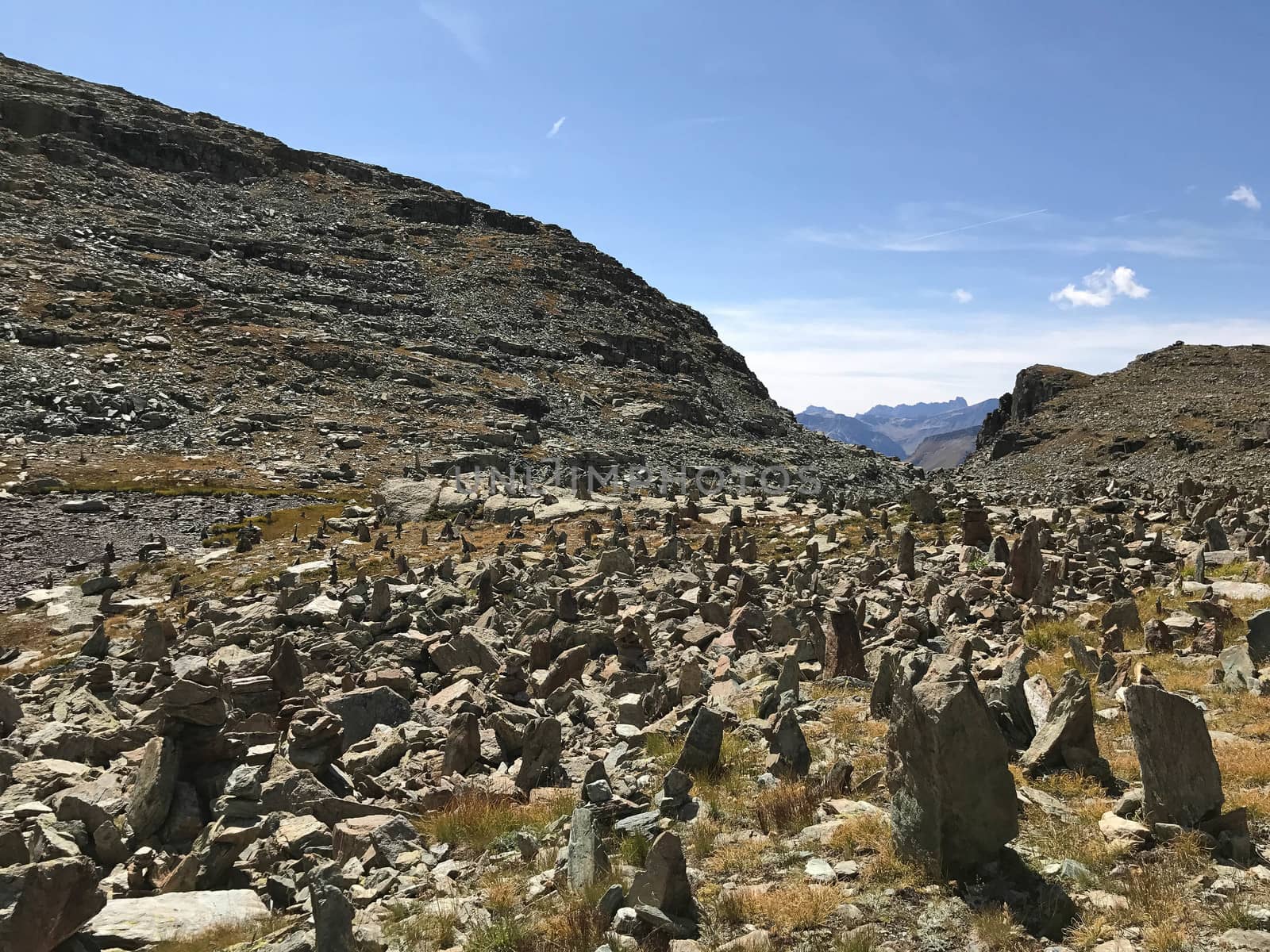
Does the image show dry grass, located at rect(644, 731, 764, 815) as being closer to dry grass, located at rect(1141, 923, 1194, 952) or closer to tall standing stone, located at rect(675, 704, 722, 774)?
tall standing stone, located at rect(675, 704, 722, 774)

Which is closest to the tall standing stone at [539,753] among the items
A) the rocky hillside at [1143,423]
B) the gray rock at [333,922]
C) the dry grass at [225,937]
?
the dry grass at [225,937]

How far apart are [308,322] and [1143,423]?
115 meters

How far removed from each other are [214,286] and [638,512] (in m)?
86.1

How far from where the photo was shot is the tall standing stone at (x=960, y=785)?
20.1ft

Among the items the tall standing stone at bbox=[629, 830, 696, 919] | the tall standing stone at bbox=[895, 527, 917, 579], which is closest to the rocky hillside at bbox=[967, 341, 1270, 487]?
the tall standing stone at bbox=[895, 527, 917, 579]

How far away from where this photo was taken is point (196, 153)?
134125 millimetres

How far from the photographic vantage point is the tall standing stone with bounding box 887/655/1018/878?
614 cm

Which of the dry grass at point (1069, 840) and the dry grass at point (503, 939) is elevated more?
the dry grass at point (1069, 840)

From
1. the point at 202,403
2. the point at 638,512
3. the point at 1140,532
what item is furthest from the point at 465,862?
the point at 202,403

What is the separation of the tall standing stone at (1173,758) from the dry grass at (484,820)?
604 cm

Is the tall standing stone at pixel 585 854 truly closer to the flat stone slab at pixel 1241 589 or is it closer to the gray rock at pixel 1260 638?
the gray rock at pixel 1260 638

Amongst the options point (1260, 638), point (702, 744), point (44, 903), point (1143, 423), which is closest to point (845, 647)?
point (702, 744)

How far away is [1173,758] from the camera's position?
6.39 m

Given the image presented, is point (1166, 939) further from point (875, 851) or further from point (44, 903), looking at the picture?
point (44, 903)
